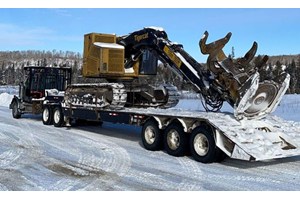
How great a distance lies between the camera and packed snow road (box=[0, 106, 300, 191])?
700cm

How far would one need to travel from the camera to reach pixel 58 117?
1548 centimetres

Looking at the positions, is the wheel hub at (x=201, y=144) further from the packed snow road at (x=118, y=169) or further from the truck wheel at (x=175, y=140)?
the truck wheel at (x=175, y=140)

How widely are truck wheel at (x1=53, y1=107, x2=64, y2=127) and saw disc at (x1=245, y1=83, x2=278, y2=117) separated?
794cm

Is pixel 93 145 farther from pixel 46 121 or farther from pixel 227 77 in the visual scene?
pixel 46 121

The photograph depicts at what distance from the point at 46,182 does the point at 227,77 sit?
4.75 metres

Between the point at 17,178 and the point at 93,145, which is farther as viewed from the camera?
the point at 93,145

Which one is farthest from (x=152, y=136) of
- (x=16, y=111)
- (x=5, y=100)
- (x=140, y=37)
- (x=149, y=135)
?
(x=5, y=100)

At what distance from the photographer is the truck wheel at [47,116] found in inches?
631

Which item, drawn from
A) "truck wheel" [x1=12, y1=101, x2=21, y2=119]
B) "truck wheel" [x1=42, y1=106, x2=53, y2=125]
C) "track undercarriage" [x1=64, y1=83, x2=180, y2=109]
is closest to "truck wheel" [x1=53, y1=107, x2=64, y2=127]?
"truck wheel" [x1=42, y1=106, x2=53, y2=125]

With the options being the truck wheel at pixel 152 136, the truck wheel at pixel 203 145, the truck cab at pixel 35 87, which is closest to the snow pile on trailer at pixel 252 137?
the truck wheel at pixel 203 145
